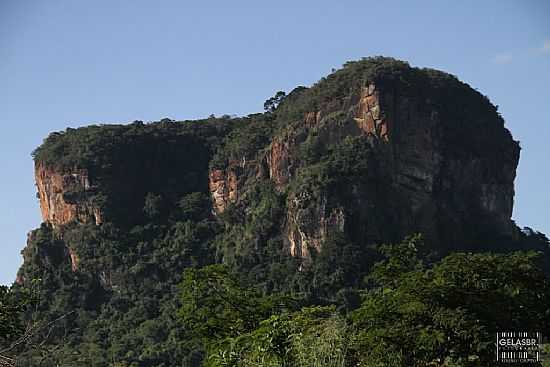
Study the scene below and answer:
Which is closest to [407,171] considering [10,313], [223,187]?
[223,187]

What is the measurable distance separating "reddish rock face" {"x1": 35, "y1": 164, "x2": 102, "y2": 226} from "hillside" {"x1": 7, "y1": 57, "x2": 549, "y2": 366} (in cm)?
11

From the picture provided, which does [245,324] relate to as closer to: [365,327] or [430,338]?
[365,327]

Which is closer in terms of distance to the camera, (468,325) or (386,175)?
(468,325)

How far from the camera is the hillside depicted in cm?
7244

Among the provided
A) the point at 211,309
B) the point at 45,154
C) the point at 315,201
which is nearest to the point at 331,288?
the point at 315,201

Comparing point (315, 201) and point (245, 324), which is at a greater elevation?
point (315, 201)

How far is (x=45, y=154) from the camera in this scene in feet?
278

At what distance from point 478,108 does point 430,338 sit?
5672cm

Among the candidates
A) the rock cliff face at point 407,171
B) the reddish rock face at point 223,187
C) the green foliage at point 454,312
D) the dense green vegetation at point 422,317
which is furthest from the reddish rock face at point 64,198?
the green foliage at point 454,312

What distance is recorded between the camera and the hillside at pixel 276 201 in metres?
72.4

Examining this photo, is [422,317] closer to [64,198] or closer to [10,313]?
[10,313]

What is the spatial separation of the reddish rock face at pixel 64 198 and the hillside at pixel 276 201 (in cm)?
11

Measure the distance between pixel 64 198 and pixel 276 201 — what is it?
56.1 ft

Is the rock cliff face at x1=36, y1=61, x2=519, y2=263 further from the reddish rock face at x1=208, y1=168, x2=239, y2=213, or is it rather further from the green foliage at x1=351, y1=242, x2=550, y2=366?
the green foliage at x1=351, y1=242, x2=550, y2=366
